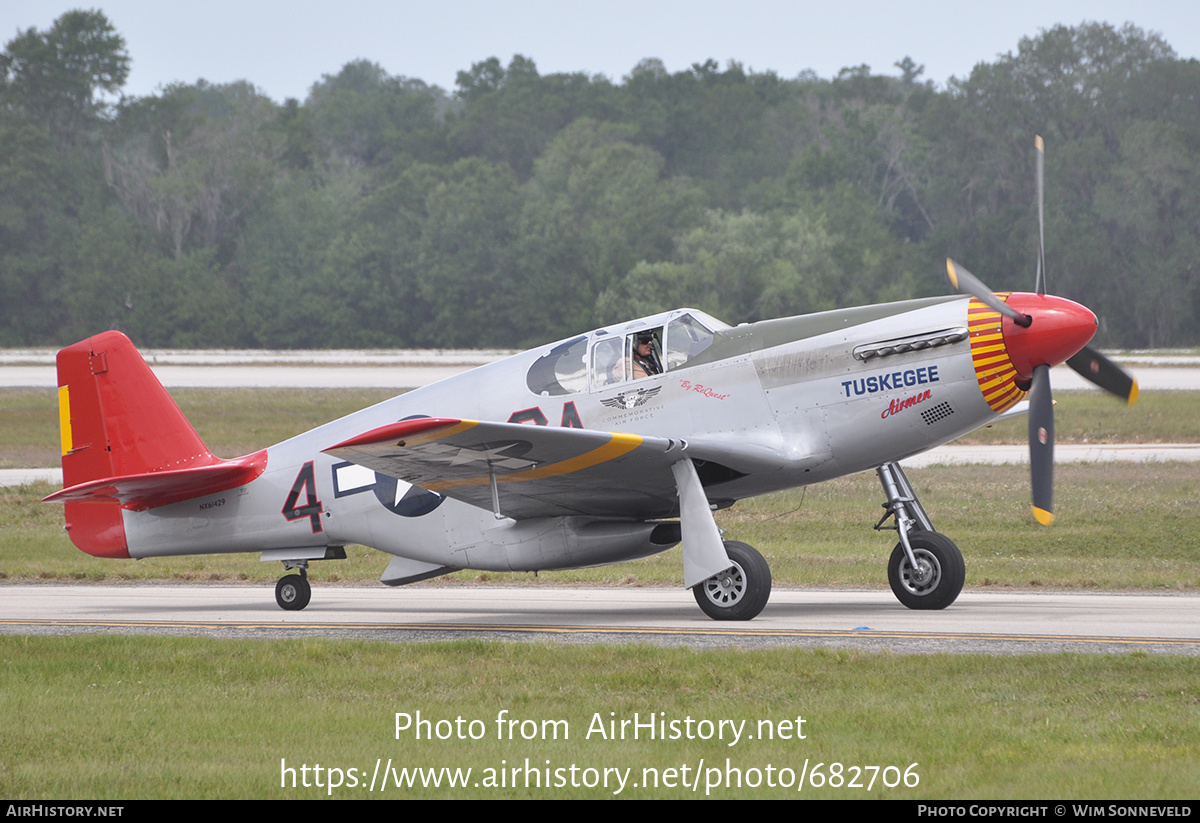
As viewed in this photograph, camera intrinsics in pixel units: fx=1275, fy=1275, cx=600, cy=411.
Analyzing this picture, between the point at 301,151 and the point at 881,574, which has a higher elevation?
the point at 301,151

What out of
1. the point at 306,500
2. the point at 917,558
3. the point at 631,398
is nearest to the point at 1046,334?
the point at 917,558

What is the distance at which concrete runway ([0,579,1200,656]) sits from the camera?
1048 cm

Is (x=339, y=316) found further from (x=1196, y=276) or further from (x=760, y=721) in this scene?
(x=760, y=721)

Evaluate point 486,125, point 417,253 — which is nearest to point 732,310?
point 417,253

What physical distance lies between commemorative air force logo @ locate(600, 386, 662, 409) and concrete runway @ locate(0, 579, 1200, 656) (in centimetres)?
206

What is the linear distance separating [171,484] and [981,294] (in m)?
8.30

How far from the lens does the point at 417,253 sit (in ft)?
287

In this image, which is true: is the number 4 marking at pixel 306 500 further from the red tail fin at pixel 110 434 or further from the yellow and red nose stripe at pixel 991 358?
the yellow and red nose stripe at pixel 991 358

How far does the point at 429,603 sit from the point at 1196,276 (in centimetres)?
7618

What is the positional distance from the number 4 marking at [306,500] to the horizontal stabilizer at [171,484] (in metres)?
0.48

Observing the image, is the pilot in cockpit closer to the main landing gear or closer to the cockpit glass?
the cockpit glass

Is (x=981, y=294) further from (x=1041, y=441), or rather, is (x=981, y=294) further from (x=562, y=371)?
(x=562, y=371)

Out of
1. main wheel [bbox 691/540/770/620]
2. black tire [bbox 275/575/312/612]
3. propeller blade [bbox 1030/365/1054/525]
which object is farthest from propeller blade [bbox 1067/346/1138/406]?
black tire [bbox 275/575/312/612]

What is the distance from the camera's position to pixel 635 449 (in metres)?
11.0
